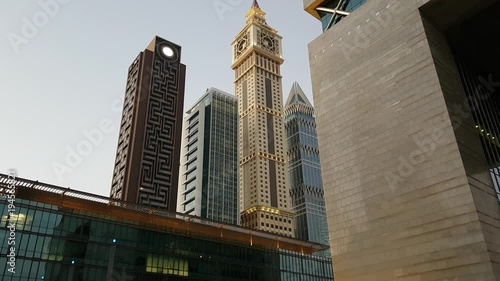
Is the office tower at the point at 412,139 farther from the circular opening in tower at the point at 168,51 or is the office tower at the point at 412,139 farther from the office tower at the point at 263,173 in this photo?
the office tower at the point at 263,173

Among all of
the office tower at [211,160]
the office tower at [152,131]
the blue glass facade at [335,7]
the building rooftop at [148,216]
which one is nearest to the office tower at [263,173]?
the office tower at [211,160]

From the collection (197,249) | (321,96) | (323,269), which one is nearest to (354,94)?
(321,96)

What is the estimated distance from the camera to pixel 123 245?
63.1 m

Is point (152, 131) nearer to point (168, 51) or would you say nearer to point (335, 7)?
point (168, 51)

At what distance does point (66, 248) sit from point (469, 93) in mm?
55862

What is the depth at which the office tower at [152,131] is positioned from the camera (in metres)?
102

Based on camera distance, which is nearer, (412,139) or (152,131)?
(412,139)

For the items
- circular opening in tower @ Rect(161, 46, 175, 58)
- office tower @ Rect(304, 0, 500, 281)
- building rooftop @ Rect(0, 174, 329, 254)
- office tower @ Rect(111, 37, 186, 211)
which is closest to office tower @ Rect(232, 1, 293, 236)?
office tower @ Rect(111, 37, 186, 211)

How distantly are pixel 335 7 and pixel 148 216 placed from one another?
46.8 meters

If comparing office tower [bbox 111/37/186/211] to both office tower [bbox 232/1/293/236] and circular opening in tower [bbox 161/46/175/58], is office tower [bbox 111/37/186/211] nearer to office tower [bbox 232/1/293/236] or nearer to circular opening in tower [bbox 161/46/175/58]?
circular opening in tower [bbox 161/46/175/58]

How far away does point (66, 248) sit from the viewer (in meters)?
58.2

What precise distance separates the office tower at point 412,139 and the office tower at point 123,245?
33792 mm

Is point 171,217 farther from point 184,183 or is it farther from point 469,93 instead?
point 184,183

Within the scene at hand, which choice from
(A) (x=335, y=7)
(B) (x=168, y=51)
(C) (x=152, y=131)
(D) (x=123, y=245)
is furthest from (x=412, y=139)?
(B) (x=168, y=51)
